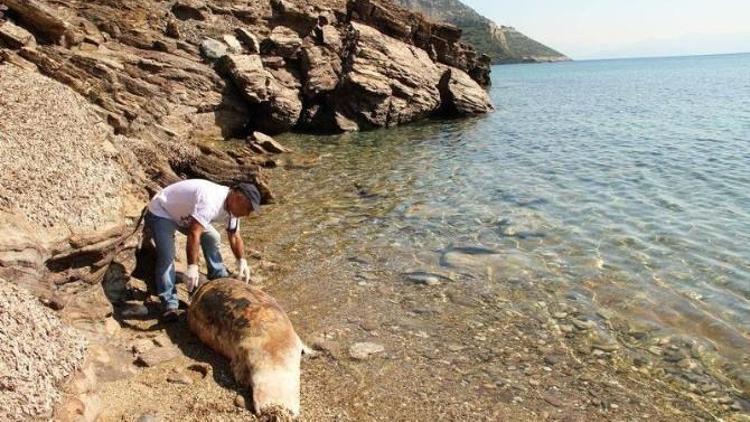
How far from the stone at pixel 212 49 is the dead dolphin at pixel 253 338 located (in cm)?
2336

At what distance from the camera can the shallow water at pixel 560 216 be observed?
32.4 feet

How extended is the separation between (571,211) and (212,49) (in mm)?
21319

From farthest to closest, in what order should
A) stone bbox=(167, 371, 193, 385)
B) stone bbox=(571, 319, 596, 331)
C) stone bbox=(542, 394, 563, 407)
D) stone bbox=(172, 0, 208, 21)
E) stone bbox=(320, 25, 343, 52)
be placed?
stone bbox=(320, 25, 343, 52) → stone bbox=(172, 0, 208, 21) → stone bbox=(571, 319, 596, 331) → stone bbox=(542, 394, 563, 407) → stone bbox=(167, 371, 193, 385)

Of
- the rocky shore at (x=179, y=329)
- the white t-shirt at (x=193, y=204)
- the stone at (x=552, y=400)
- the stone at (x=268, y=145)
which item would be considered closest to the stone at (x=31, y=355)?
the rocky shore at (x=179, y=329)

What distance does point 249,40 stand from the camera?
31.5 m

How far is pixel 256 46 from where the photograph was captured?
3133cm

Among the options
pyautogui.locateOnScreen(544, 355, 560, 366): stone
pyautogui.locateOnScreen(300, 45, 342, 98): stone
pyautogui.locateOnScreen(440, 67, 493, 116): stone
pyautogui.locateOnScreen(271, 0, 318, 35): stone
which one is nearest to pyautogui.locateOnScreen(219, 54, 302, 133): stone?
pyautogui.locateOnScreen(300, 45, 342, 98): stone

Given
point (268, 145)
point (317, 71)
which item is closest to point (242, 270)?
point (268, 145)

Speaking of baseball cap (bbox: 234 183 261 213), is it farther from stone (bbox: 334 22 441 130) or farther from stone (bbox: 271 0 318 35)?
stone (bbox: 271 0 318 35)

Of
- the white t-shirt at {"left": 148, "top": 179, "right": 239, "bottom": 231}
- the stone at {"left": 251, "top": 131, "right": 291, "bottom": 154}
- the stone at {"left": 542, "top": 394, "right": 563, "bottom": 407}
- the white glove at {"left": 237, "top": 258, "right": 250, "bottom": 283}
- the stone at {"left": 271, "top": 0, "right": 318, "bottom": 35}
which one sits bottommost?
the stone at {"left": 251, "top": 131, "right": 291, "bottom": 154}

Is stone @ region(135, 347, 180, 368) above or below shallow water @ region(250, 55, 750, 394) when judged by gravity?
above

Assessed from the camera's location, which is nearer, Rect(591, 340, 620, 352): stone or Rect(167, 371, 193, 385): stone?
Rect(167, 371, 193, 385): stone

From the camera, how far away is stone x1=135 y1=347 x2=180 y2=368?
22.4 ft

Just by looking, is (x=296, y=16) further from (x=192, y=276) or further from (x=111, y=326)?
(x=111, y=326)
